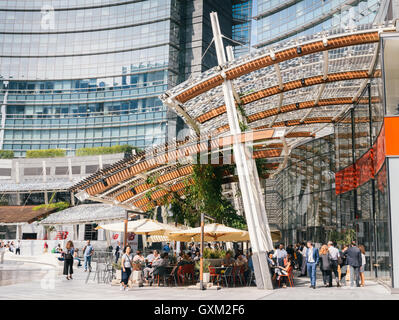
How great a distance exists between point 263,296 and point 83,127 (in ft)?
216

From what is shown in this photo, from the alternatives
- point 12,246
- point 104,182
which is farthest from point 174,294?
point 12,246

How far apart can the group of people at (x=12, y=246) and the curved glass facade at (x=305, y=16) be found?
40434mm

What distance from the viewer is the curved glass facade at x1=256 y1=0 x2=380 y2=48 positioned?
54.3 meters

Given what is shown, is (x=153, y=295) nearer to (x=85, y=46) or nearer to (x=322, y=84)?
(x=322, y=84)

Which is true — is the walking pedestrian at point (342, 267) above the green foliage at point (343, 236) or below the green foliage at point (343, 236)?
below

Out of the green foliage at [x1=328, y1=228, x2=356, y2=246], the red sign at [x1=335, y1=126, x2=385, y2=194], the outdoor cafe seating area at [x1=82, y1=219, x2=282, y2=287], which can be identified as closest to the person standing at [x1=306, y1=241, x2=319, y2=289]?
the outdoor cafe seating area at [x1=82, y1=219, x2=282, y2=287]

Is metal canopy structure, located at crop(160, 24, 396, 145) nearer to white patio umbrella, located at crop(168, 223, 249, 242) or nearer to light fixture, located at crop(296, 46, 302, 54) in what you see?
light fixture, located at crop(296, 46, 302, 54)

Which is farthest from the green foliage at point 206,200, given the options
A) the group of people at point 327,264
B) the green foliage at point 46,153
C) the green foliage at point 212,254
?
the green foliage at point 46,153

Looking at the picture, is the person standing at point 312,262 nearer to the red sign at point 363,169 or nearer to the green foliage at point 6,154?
the red sign at point 363,169

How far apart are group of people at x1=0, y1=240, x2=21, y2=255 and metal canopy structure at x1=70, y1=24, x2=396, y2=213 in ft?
58.0

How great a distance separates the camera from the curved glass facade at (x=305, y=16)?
54281 millimetres

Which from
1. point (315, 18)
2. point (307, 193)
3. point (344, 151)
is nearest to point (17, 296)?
point (344, 151)

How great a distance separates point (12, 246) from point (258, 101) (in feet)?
88.3

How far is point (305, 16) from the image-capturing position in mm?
67375
